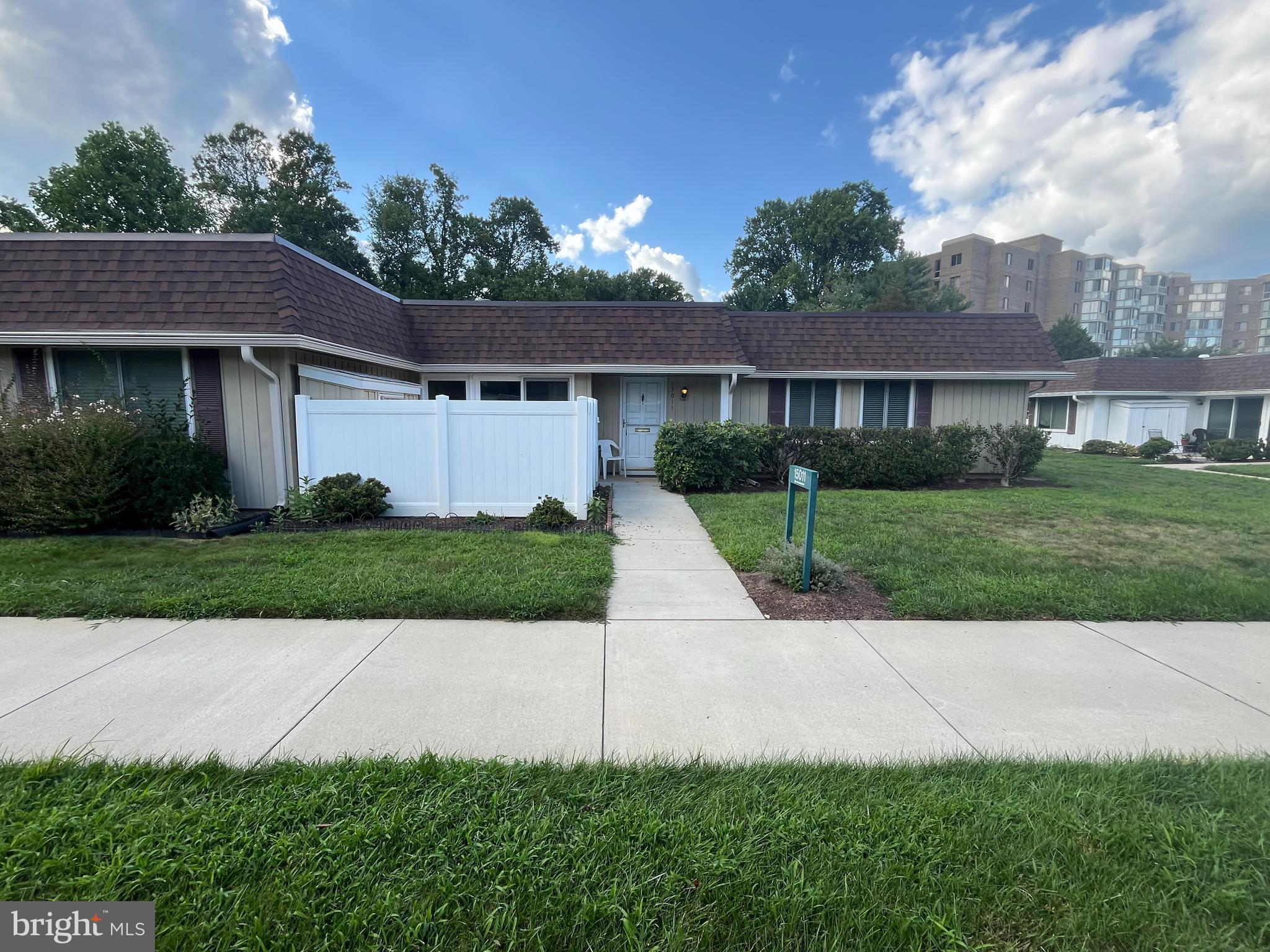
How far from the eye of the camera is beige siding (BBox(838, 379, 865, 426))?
13.2m

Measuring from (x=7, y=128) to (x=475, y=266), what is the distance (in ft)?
67.4

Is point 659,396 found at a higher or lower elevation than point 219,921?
higher

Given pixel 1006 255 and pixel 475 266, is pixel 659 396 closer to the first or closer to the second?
pixel 475 266

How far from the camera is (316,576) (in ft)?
17.1

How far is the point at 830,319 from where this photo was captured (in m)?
13.8

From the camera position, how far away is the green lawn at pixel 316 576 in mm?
4504

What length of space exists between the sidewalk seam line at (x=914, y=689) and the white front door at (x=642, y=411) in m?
8.89

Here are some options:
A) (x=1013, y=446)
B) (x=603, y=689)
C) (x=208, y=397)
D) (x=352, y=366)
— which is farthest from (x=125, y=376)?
(x=1013, y=446)

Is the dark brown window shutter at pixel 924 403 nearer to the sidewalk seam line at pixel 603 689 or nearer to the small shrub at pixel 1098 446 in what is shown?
the sidewalk seam line at pixel 603 689

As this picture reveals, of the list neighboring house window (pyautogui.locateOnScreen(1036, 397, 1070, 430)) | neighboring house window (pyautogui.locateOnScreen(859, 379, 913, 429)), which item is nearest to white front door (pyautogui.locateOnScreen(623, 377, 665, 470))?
neighboring house window (pyautogui.locateOnScreen(859, 379, 913, 429))

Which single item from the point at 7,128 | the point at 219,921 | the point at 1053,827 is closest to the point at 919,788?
the point at 1053,827

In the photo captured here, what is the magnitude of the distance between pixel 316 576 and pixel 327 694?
90.3 inches

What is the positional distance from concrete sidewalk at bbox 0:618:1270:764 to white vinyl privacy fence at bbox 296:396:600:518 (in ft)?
11.6

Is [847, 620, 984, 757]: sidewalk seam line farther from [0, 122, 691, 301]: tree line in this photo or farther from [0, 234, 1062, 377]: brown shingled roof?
[0, 122, 691, 301]: tree line
